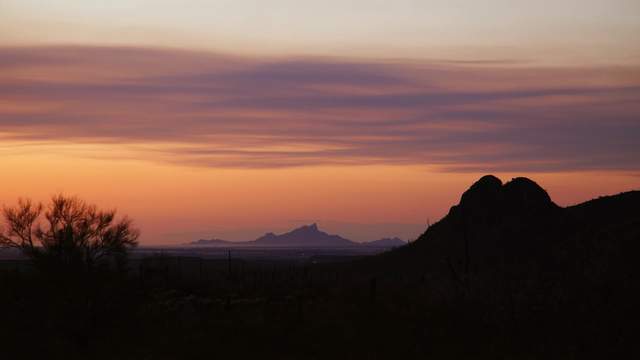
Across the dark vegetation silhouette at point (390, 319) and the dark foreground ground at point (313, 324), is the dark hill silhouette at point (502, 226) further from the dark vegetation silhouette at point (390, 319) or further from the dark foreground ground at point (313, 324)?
the dark foreground ground at point (313, 324)

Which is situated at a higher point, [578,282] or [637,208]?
[637,208]

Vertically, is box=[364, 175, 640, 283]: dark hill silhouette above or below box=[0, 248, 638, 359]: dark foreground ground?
above

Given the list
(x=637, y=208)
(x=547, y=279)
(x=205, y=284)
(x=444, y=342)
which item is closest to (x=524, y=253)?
(x=637, y=208)

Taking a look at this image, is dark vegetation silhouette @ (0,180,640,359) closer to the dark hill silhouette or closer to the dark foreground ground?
the dark foreground ground

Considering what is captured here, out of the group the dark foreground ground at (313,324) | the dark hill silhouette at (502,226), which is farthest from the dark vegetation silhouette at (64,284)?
the dark hill silhouette at (502,226)

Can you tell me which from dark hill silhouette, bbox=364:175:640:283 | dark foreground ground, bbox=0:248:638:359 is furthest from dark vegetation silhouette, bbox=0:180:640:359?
dark hill silhouette, bbox=364:175:640:283

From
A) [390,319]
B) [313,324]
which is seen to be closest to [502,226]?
[390,319]

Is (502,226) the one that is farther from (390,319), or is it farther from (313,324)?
(313,324)

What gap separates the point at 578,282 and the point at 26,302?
19.8 metres

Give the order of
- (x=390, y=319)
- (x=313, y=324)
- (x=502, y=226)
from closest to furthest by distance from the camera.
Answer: (x=313, y=324), (x=390, y=319), (x=502, y=226)

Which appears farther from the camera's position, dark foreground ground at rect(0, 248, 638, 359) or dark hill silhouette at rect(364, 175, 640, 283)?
dark hill silhouette at rect(364, 175, 640, 283)

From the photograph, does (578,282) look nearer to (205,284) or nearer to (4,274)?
(4,274)

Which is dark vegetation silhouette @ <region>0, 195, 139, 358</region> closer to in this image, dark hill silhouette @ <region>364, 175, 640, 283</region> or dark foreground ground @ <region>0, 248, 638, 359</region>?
dark foreground ground @ <region>0, 248, 638, 359</region>

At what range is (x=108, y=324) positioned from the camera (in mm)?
35562
